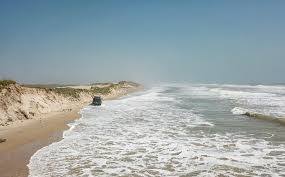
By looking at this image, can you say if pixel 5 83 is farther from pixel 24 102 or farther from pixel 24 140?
pixel 24 140

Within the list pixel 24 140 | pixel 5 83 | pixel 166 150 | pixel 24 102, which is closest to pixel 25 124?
pixel 24 102

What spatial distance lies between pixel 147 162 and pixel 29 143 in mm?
7008

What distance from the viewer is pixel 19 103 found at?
89.4 feet

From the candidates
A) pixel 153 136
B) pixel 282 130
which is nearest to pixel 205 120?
pixel 282 130

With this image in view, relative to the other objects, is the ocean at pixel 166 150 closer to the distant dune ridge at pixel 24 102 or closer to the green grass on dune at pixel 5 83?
the distant dune ridge at pixel 24 102

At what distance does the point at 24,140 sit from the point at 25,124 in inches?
229

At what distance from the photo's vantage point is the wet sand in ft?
42.7

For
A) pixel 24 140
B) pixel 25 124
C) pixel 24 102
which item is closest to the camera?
pixel 24 140

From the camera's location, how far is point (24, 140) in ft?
60.1

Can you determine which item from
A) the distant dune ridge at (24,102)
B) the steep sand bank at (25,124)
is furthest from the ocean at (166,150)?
the distant dune ridge at (24,102)

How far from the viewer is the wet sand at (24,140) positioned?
42.7 feet

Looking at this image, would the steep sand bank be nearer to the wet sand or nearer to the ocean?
the wet sand

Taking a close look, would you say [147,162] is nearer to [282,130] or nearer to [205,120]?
[282,130]

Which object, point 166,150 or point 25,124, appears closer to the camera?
point 166,150
